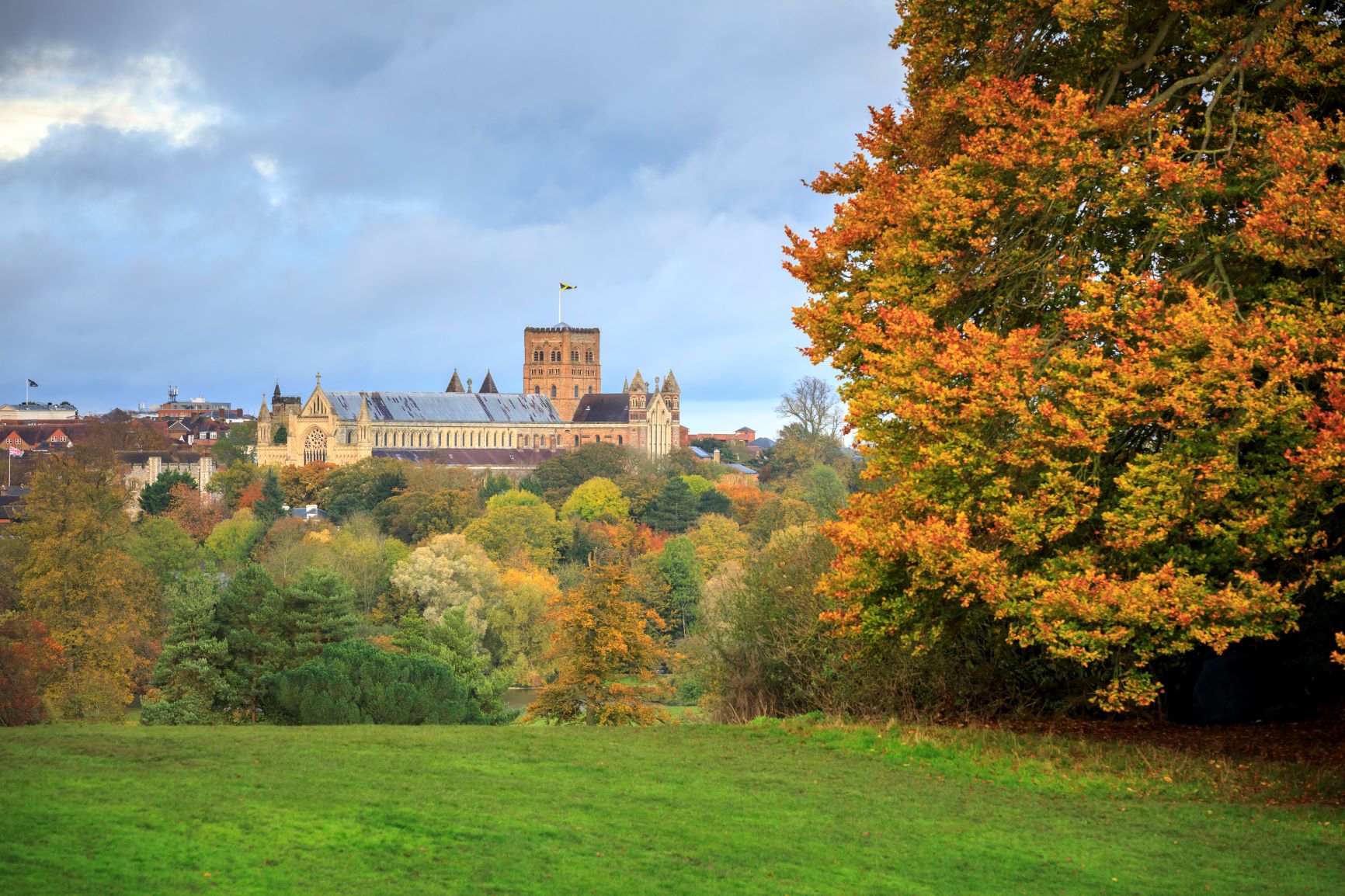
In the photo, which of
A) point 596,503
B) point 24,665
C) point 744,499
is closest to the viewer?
point 24,665

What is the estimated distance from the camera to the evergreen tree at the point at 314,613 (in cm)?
3278

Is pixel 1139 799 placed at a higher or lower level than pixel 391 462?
lower

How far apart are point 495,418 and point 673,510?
207 feet

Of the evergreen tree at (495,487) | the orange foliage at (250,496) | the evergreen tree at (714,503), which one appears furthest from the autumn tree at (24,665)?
the orange foliage at (250,496)

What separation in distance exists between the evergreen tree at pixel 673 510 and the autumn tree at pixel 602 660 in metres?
61.2

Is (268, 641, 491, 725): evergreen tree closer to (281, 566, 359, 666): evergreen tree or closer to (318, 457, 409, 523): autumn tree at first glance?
(281, 566, 359, 666): evergreen tree

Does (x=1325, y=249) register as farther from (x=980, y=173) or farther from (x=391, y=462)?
(x=391, y=462)

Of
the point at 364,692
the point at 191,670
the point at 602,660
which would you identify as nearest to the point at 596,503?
the point at 602,660

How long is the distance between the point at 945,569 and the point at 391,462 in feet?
316

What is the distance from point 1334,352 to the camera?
35.6 ft

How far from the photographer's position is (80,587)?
44.2 meters

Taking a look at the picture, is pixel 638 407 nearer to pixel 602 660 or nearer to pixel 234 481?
pixel 234 481

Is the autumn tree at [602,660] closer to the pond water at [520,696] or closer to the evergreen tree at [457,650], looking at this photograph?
the evergreen tree at [457,650]

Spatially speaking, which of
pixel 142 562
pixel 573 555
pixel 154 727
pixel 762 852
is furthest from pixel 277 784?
pixel 573 555
